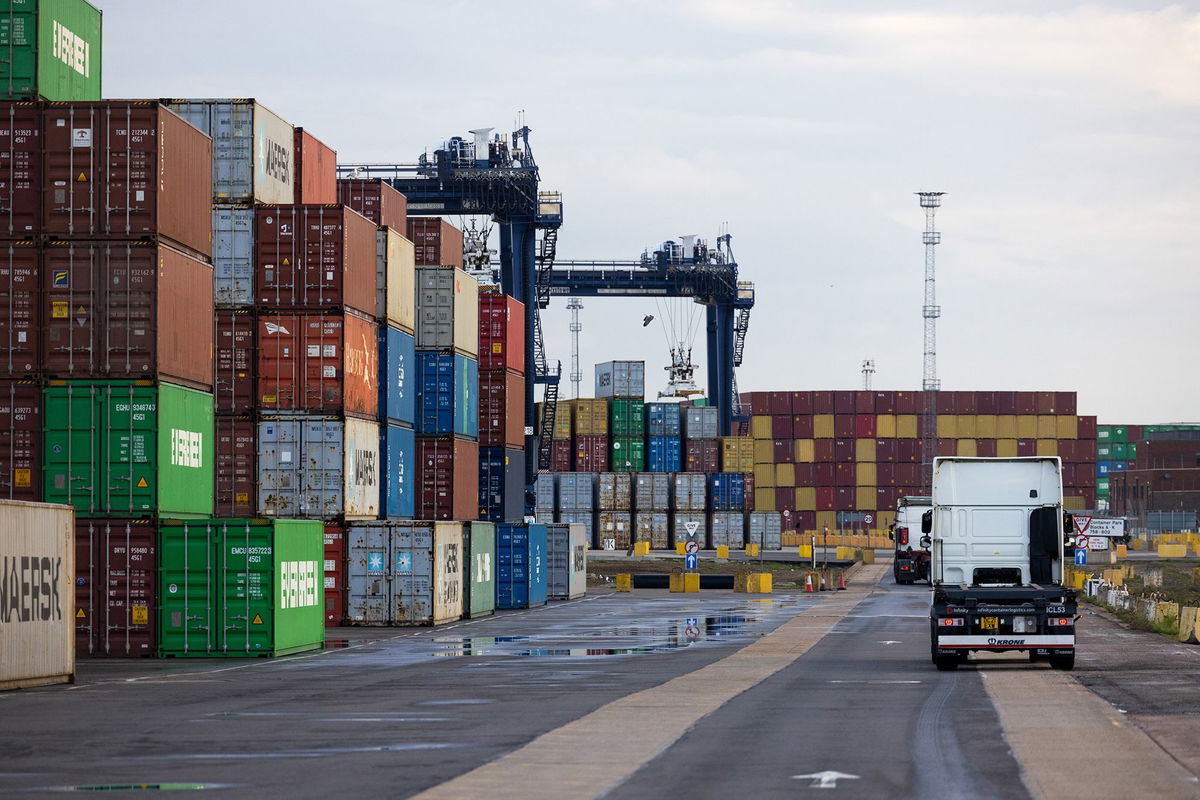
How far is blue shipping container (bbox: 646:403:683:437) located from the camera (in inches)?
4530

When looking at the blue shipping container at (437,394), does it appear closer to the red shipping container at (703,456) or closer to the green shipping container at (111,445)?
the green shipping container at (111,445)

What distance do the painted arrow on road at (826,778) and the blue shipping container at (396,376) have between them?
101ft

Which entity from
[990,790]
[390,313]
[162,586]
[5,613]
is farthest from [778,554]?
[990,790]

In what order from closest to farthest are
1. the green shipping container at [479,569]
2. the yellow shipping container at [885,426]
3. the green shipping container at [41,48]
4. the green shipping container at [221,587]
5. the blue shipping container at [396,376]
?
the green shipping container at [41,48] → the green shipping container at [221,587] → the blue shipping container at [396,376] → the green shipping container at [479,569] → the yellow shipping container at [885,426]

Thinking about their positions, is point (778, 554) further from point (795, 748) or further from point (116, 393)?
point (795, 748)

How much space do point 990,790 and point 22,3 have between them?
25.4 metres

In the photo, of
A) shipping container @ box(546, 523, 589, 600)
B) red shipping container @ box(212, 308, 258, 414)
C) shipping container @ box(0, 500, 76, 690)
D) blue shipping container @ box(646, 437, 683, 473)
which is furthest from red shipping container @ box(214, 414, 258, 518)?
blue shipping container @ box(646, 437, 683, 473)

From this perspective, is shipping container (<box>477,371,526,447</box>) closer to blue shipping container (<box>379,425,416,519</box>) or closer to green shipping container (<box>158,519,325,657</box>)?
blue shipping container (<box>379,425,416,519</box>)

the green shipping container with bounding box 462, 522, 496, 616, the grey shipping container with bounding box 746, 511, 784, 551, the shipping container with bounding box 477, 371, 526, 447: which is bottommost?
the grey shipping container with bounding box 746, 511, 784, 551

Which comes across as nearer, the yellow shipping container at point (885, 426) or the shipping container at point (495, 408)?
the shipping container at point (495, 408)

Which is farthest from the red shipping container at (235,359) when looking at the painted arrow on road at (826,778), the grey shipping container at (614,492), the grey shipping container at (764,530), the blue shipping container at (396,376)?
the grey shipping container at (764,530)

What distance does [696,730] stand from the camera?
62.6 ft

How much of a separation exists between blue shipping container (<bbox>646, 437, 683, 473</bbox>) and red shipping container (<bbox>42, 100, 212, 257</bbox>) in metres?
83.5

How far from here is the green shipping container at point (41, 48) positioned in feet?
107
